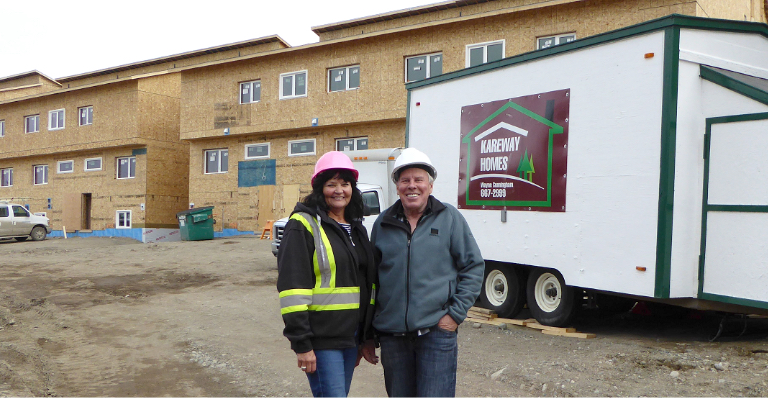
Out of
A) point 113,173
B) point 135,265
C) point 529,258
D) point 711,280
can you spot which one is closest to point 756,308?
point 711,280

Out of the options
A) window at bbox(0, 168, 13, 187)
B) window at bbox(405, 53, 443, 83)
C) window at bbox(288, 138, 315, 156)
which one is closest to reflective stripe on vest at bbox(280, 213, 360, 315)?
window at bbox(405, 53, 443, 83)

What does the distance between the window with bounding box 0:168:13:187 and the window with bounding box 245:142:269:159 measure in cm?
1862

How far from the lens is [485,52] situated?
18844mm

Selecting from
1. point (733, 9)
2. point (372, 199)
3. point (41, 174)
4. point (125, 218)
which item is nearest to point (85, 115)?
point (41, 174)

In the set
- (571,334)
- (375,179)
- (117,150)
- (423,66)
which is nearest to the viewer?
(571,334)

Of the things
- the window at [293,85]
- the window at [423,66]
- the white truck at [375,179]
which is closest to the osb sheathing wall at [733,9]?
the window at [423,66]

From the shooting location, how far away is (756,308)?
20.6ft

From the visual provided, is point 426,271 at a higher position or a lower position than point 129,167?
lower

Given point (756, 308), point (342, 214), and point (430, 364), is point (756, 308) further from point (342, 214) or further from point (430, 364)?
point (342, 214)

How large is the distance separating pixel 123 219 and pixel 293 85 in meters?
12.4

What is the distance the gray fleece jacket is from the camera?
3191 mm

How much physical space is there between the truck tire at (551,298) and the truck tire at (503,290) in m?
0.21

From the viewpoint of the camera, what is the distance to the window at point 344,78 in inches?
862

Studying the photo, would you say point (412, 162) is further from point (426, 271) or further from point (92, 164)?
point (92, 164)
